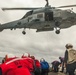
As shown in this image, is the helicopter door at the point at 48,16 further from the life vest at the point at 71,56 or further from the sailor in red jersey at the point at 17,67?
the sailor in red jersey at the point at 17,67

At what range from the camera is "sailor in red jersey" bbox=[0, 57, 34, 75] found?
188 inches

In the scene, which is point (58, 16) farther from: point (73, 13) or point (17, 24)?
point (17, 24)

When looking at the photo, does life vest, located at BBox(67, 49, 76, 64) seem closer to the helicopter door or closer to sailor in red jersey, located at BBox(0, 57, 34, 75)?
sailor in red jersey, located at BBox(0, 57, 34, 75)

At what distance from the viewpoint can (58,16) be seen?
27.8 meters

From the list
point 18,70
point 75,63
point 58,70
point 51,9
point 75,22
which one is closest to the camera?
point 18,70

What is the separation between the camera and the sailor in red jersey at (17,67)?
15.6 ft

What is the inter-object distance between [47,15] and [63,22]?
7.22 feet

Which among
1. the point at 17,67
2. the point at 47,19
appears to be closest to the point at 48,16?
the point at 47,19

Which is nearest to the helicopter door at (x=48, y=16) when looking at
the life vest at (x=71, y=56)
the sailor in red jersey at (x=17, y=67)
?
the life vest at (x=71, y=56)

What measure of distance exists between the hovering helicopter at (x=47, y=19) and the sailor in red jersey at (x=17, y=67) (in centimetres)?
2156

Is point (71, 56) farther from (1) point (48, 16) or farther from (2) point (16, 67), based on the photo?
(1) point (48, 16)

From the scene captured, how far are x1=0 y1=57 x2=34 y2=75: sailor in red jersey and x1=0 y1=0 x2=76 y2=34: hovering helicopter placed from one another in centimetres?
2156

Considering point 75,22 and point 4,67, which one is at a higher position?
point 75,22

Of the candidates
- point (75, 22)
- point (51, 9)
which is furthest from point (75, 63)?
point (51, 9)
